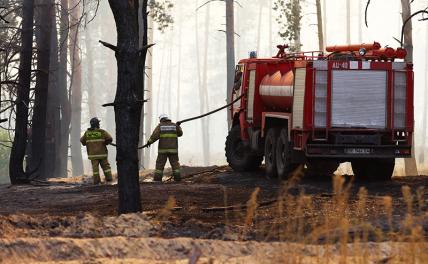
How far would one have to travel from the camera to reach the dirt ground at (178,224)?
25.6 ft

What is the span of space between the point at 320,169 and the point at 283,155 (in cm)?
231

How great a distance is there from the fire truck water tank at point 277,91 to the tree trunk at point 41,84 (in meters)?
6.65

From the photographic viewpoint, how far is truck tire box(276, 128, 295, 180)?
17547 mm

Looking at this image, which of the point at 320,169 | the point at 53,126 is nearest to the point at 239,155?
the point at 320,169

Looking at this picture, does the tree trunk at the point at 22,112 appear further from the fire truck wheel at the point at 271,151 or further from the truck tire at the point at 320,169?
the truck tire at the point at 320,169

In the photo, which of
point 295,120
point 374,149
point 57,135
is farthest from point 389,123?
point 57,135

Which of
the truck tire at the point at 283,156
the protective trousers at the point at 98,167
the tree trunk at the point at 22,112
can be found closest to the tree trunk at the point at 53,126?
the tree trunk at the point at 22,112

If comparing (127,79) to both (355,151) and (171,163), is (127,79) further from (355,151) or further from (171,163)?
(171,163)

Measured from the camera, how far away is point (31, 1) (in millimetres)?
21688

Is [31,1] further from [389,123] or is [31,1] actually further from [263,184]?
[389,123]

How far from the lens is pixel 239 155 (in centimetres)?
2116

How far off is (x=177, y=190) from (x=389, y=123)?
4.22m

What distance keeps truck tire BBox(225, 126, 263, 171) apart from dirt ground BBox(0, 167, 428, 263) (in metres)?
2.38

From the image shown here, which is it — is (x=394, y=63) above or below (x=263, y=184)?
above
